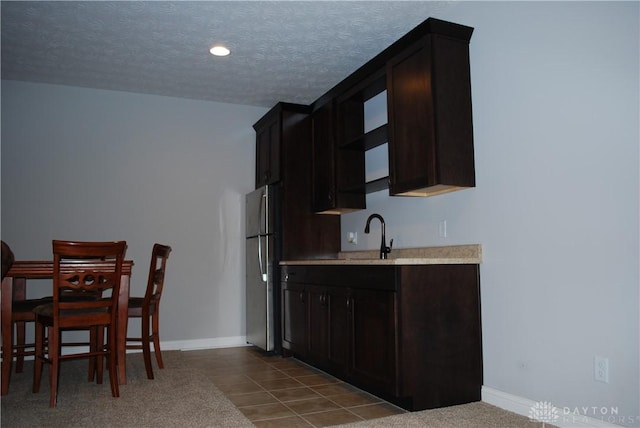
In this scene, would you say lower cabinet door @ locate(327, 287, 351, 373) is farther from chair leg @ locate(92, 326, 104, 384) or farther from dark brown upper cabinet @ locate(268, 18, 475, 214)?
chair leg @ locate(92, 326, 104, 384)

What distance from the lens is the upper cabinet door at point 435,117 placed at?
3.12 m

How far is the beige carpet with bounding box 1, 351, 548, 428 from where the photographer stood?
263 centimetres

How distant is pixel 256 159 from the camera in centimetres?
552

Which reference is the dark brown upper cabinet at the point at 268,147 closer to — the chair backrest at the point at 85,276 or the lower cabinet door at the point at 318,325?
the lower cabinet door at the point at 318,325

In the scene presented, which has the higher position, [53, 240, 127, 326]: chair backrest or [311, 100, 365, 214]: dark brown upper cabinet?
[311, 100, 365, 214]: dark brown upper cabinet

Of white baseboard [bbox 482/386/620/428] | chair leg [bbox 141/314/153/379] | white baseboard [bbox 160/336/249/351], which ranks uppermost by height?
chair leg [bbox 141/314/153/379]

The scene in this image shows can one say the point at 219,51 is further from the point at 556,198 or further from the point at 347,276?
the point at 556,198

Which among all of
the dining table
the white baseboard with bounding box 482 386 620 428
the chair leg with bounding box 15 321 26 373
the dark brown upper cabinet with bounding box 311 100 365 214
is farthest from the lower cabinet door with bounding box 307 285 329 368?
the chair leg with bounding box 15 321 26 373

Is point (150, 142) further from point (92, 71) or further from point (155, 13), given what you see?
point (155, 13)

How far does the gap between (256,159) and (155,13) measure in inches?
89.5

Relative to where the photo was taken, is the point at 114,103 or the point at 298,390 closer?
the point at 298,390

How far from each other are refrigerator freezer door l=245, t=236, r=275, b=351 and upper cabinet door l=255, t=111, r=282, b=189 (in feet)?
2.17

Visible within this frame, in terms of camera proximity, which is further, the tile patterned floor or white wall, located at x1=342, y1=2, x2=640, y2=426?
the tile patterned floor

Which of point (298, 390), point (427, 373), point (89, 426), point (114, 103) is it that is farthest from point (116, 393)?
point (114, 103)
